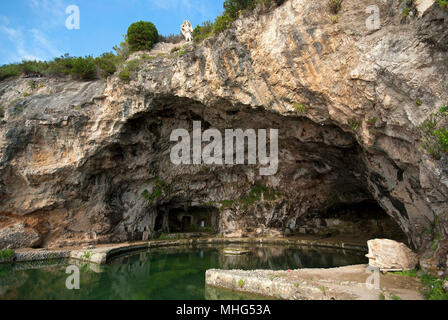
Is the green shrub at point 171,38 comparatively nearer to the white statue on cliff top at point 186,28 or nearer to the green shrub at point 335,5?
the white statue on cliff top at point 186,28

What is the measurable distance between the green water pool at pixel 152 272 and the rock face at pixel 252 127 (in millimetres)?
4298

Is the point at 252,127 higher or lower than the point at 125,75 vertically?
lower

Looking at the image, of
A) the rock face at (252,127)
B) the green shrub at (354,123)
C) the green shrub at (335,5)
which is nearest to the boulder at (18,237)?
the rock face at (252,127)

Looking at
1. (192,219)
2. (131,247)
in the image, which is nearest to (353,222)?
(192,219)

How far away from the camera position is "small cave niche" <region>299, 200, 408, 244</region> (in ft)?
72.2

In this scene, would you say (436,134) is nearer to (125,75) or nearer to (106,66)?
(125,75)

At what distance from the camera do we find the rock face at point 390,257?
912 centimetres

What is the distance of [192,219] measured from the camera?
2553cm

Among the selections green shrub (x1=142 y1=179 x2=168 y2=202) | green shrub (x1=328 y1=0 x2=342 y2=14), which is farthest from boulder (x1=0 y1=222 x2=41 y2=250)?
green shrub (x1=328 y1=0 x2=342 y2=14)
